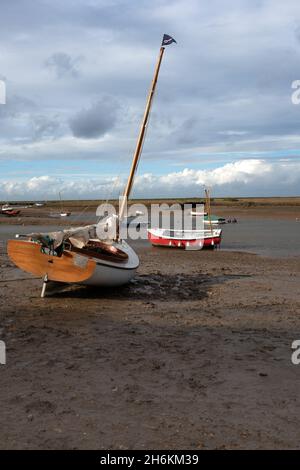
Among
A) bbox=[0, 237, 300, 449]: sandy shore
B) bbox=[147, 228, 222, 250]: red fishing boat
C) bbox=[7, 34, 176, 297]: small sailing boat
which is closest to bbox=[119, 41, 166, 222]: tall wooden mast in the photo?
bbox=[7, 34, 176, 297]: small sailing boat

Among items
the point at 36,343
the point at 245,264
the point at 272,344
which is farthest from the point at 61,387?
the point at 245,264

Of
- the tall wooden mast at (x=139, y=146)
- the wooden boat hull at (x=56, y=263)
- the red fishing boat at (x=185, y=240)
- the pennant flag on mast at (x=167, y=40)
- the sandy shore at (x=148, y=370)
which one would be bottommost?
the sandy shore at (x=148, y=370)

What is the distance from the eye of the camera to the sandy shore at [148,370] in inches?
271

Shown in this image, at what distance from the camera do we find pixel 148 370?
9.32 m

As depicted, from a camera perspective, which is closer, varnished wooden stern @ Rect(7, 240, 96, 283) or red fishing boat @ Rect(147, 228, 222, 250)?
varnished wooden stern @ Rect(7, 240, 96, 283)

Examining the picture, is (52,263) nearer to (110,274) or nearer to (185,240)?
(110,274)

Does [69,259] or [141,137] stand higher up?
[141,137]

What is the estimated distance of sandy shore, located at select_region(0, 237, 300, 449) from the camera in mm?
6875

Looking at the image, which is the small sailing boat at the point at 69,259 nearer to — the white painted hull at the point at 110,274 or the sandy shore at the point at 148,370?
the white painted hull at the point at 110,274

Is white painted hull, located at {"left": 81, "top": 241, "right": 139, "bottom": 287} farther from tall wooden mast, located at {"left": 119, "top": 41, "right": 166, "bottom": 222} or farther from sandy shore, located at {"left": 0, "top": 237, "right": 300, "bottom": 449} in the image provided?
tall wooden mast, located at {"left": 119, "top": 41, "right": 166, "bottom": 222}

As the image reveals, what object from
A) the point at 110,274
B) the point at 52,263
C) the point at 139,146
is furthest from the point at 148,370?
the point at 139,146

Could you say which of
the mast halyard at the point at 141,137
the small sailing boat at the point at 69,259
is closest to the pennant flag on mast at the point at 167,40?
the mast halyard at the point at 141,137

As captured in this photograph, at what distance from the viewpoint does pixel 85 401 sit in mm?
7855

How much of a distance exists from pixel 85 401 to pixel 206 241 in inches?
1200
